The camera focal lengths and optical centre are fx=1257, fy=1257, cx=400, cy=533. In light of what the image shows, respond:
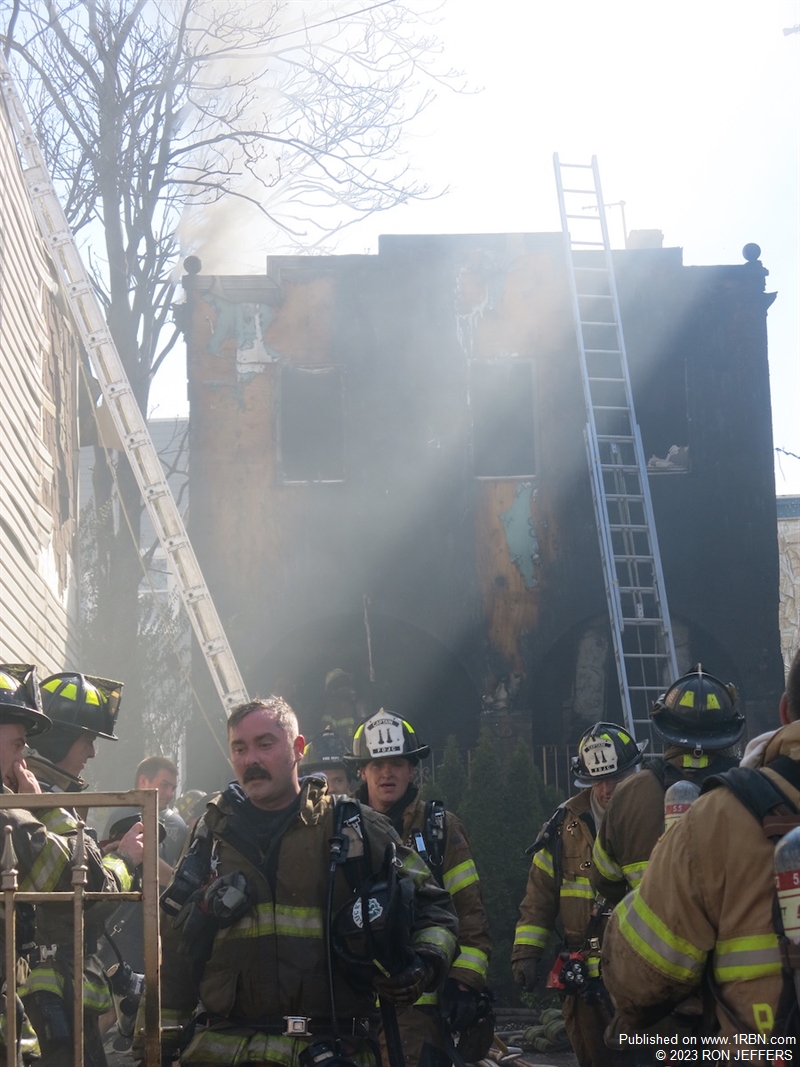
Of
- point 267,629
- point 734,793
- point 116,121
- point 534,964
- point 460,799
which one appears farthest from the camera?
point 116,121

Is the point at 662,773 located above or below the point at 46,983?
above

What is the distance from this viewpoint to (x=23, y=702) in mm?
3854

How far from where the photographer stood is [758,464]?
14672 mm

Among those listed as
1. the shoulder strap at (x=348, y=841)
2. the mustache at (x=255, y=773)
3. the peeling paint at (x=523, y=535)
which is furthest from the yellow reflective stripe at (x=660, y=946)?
the peeling paint at (x=523, y=535)

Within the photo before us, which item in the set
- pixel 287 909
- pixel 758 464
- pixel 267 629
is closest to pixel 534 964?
pixel 287 909

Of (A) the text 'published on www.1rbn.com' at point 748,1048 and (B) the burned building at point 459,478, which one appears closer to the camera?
(A) the text 'published on www.1rbn.com' at point 748,1048

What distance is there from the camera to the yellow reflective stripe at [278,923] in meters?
3.85

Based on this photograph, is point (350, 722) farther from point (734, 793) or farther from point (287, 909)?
point (734, 793)

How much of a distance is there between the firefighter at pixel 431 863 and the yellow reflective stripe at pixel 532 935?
0.55 meters

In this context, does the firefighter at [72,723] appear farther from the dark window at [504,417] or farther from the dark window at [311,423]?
the dark window at [504,417]

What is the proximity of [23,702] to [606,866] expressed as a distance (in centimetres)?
269

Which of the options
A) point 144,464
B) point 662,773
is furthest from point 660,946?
point 144,464

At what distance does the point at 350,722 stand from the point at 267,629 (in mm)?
1549

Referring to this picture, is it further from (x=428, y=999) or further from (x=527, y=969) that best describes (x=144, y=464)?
(x=428, y=999)
